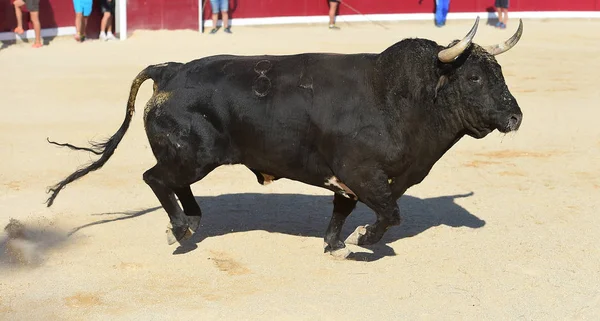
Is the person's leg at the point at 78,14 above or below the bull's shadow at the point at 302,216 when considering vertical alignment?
below

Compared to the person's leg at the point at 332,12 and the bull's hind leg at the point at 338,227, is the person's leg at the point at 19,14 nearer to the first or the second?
the person's leg at the point at 332,12

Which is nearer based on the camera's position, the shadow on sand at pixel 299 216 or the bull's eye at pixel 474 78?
the bull's eye at pixel 474 78

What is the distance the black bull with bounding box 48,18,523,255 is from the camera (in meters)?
6.11

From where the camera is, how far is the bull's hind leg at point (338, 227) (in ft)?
21.6

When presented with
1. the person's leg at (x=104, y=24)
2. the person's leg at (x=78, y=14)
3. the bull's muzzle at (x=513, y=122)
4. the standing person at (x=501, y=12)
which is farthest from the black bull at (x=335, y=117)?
the standing person at (x=501, y=12)

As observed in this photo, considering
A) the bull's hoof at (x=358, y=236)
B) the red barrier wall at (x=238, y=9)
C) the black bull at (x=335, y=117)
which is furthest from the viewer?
the red barrier wall at (x=238, y=9)

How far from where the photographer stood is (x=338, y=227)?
6617 mm

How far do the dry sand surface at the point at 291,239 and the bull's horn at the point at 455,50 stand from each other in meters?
1.33

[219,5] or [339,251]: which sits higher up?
[339,251]

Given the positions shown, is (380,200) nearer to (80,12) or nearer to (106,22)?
(80,12)

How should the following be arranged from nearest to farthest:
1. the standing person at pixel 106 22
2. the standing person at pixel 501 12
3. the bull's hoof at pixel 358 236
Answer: the bull's hoof at pixel 358 236 → the standing person at pixel 106 22 → the standing person at pixel 501 12

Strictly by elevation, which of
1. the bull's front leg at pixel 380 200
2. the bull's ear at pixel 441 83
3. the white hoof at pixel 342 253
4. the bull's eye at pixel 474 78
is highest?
the bull's eye at pixel 474 78

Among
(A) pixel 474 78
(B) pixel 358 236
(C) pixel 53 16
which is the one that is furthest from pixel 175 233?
(C) pixel 53 16

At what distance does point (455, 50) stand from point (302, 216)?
2213 millimetres
